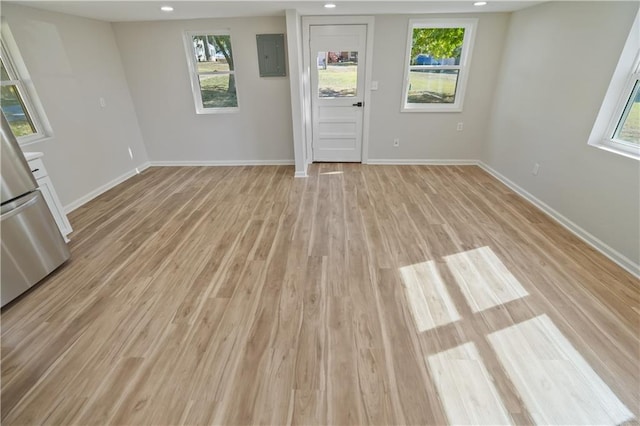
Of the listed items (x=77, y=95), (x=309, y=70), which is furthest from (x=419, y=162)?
(x=77, y=95)

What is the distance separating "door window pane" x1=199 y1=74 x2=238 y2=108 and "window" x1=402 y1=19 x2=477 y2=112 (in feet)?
8.76

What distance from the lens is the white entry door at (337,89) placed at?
4.07 m

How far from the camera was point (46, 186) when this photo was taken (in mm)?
2455

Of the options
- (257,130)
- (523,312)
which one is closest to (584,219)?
(523,312)

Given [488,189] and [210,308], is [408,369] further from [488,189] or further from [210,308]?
[488,189]

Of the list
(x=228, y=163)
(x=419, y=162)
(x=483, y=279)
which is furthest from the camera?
(x=228, y=163)

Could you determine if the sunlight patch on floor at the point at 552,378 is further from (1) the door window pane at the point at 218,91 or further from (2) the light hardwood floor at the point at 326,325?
(1) the door window pane at the point at 218,91

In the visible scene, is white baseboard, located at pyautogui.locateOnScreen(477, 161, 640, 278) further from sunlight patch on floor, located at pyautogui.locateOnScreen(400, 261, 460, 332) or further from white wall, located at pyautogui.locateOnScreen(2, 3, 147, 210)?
white wall, located at pyautogui.locateOnScreen(2, 3, 147, 210)

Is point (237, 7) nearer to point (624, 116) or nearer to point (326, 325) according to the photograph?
point (326, 325)

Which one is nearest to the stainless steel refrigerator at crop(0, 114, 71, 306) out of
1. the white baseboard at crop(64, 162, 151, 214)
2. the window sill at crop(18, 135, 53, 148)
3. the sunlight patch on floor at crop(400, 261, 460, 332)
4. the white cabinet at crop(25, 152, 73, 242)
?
the white cabinet at crop(25, 152, 73, 242)

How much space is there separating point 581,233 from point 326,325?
259 cm

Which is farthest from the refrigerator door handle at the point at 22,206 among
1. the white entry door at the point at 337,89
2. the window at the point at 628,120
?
the window at the point at 628,120

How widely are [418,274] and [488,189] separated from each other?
2267 millimetres

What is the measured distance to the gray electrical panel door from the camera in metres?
4.03
